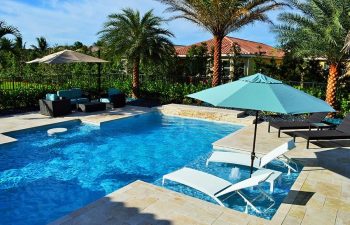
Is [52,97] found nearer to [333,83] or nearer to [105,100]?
[105,100]

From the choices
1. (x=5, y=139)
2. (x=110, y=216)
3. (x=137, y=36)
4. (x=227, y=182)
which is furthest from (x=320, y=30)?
(x=5, y=139)

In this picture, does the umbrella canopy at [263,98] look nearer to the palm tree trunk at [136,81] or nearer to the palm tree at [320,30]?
the palm tree at [320,30]

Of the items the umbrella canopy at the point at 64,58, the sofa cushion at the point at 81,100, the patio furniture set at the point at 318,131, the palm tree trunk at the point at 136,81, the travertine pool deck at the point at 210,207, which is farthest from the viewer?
the palm tree trunk at the point at 136,81

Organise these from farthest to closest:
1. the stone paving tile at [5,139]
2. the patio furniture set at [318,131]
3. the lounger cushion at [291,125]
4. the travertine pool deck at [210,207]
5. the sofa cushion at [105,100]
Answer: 1. the sofa cushion at [105,100]
2. the lounger cushion at [291,125]
3. the stone paving tile at [5,139]
4. the patio furniture set at [318,131]
5. the travertine pool deck at [210,207]

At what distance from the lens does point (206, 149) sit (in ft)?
34.9

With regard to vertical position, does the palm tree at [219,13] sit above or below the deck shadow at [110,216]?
above

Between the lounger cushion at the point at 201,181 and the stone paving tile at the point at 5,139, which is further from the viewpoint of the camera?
the stone paving tile at the point at 5,139

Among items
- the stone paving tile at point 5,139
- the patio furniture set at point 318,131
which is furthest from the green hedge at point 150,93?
the stone paving tile at point 5,139

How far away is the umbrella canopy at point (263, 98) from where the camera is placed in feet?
17.5

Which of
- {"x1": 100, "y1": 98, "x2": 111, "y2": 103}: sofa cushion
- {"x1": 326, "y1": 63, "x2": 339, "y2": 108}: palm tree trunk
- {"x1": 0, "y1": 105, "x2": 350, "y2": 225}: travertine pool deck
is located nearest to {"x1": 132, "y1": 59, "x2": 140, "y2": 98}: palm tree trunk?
{"x1": 100, "y1": 98, "x2": 111, "y2": 103}: sofa cushion

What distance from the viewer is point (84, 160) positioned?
9.42m

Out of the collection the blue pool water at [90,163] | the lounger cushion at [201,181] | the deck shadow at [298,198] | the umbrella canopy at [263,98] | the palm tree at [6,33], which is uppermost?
the palm tree at [6,33]

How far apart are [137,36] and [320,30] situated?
393 inches

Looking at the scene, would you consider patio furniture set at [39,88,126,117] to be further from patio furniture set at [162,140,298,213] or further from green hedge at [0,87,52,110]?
patio furniture set at [162,140,298,213]
